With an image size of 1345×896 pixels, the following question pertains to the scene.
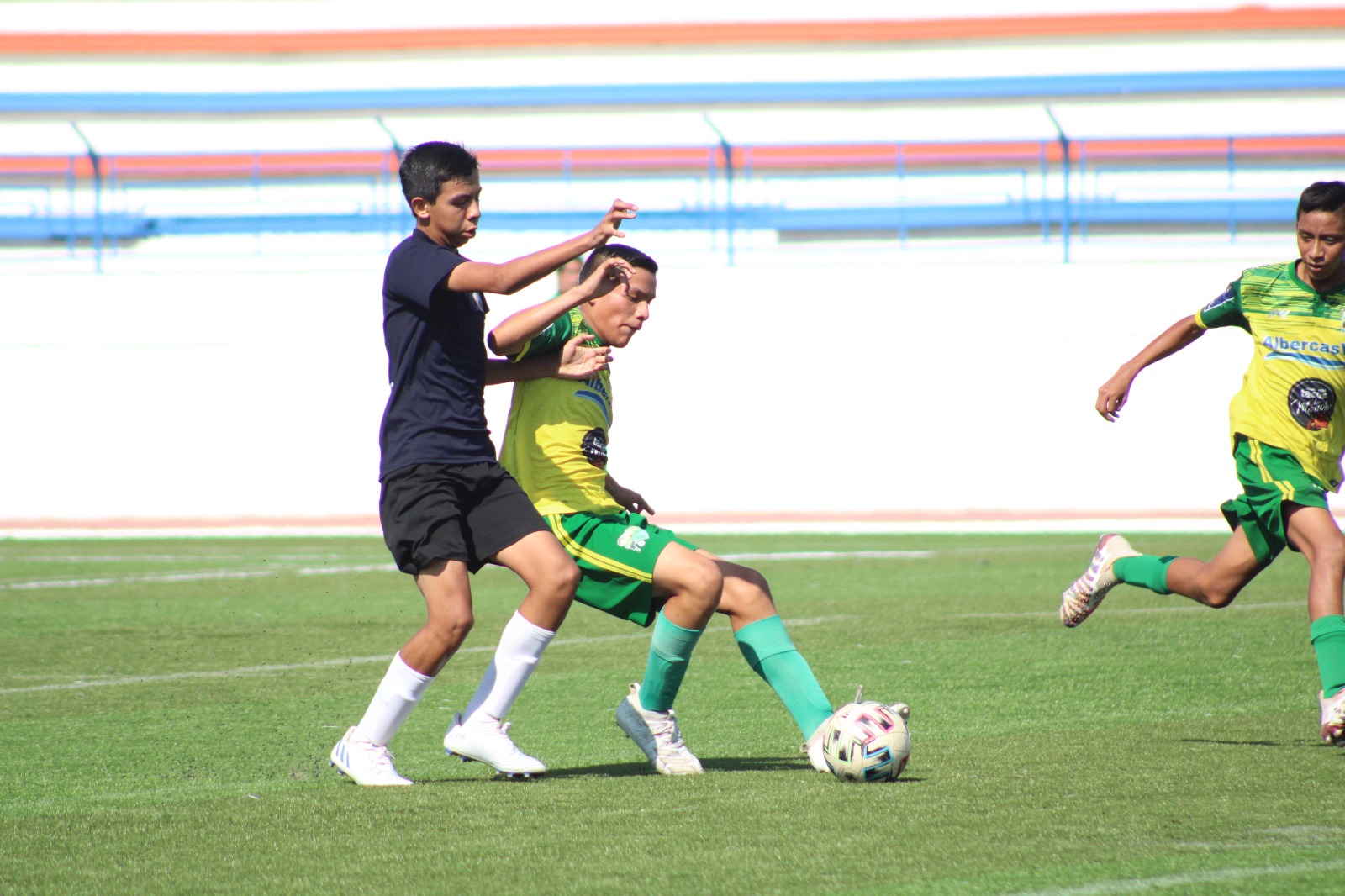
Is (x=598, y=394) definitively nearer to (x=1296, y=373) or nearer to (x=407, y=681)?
(x=407, y=681)

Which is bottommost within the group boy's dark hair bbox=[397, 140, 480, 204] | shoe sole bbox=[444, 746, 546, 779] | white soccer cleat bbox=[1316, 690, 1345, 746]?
shoe sole bbox=[444, 746, 546, 779]

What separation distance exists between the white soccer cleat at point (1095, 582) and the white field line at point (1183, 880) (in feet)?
8.65

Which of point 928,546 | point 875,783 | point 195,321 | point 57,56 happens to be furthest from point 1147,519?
point 57,56

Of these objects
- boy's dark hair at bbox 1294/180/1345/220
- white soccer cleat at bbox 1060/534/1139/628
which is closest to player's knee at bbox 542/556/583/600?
white soccer cleat at bbox 1060/534/1139/628

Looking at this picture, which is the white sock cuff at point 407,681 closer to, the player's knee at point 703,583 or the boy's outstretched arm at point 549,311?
the player's knee at point 703,583

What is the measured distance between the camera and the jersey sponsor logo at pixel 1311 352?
5.35 m

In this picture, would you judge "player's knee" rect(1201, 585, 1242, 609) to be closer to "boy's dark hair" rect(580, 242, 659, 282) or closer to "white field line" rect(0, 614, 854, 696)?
"boy's dark hair" rect(580, 242, 659, 282)

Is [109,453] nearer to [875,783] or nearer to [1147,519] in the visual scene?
[1147,519]

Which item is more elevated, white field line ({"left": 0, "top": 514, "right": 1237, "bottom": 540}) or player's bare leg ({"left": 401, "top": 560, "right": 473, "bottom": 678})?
player's bare leg ({"left": 401, "top": 560, "right": 473, "bottom": 678})

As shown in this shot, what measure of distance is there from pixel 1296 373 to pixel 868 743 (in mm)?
2170

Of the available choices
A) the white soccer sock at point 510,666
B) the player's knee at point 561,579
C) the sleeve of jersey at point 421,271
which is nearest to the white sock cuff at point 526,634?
the white soccer sock at point 510,666

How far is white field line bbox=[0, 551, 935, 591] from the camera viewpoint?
36.0 feet

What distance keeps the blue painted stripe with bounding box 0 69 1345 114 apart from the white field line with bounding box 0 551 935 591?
39.1ft

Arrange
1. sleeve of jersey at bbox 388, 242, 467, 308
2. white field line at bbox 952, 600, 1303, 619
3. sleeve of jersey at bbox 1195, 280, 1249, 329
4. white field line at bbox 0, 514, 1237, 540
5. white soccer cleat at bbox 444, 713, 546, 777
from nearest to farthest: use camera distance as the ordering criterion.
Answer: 1. sleeve of jersey at bbox 388, 242, 467, 308
2. white soccer cleat at bbox 444, 713, 546, 777
3. sleeve of jersey at bbox 1195, 280, 1249, 329
4. white field line at bbox 952, 600, 1303, 619
5. white field line at bbox 0, 514, 1237, 540
